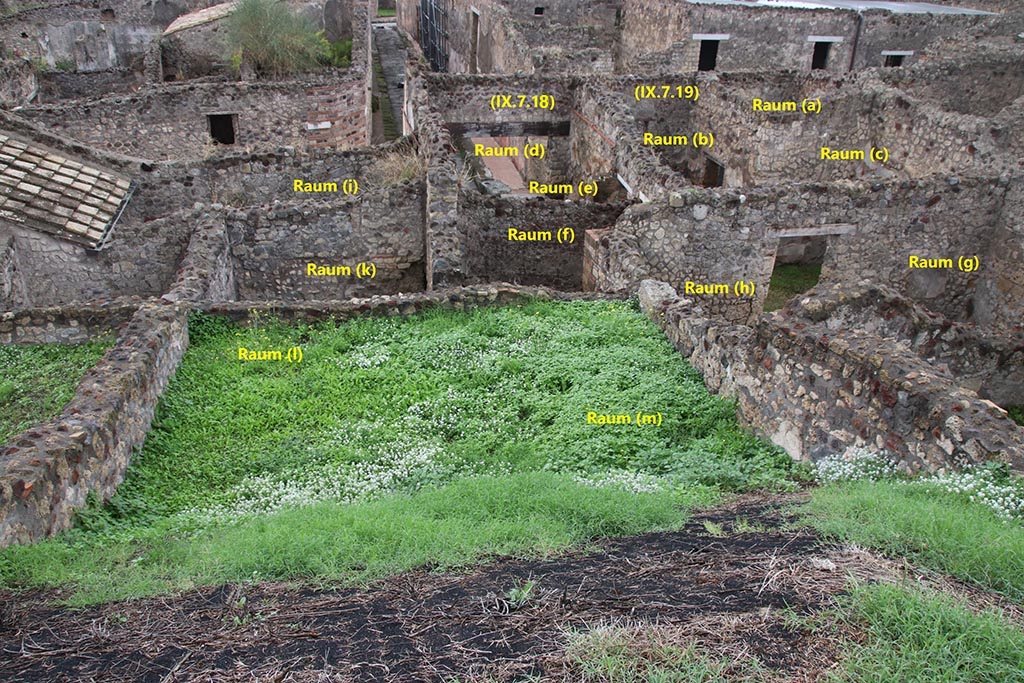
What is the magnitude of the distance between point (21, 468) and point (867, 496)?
5348 mm

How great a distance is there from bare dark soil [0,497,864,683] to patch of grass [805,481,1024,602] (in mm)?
271

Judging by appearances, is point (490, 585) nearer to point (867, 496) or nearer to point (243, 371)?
point (867, 496)

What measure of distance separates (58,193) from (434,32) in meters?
22.3

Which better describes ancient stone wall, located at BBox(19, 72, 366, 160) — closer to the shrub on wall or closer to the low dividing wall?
the shrub on wall

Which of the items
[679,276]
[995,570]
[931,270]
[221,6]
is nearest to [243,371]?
[679,276]

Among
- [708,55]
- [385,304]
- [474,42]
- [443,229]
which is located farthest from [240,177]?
[474,42]

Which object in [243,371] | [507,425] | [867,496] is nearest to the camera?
[867,496]

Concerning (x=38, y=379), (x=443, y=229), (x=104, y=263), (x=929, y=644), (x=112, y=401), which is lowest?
(x=38, y=379)

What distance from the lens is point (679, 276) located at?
415 inches

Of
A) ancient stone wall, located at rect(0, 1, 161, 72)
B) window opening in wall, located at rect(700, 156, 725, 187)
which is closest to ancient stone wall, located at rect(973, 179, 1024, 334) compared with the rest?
window opening in wall, located at rect(700, 156, 725, 187)

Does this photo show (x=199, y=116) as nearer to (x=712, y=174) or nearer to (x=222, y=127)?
(x=222, y=127)

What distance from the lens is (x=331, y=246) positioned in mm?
10883

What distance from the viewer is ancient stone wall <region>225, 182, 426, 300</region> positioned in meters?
10.5

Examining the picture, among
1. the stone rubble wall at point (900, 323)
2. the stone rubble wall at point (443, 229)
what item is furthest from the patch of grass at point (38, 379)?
the stone rubble wall at point (900, 323)
